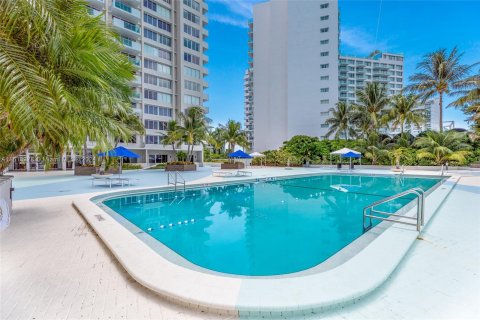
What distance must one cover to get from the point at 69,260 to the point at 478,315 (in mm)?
5906

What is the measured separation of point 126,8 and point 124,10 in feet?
2.35

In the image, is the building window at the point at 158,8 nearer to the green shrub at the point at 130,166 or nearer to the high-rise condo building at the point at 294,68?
the high-rise condo building at the point at 294,68

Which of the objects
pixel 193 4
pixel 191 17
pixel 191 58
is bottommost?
pixel 191 58

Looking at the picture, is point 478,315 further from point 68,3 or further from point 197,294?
point 68,3

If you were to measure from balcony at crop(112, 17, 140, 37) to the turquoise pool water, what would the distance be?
95.0 feet

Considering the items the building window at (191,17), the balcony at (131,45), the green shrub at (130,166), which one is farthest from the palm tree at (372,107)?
the balcony at (131,45)

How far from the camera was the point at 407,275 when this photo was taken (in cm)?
388

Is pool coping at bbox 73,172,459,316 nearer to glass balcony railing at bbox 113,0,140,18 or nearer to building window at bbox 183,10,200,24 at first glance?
glass balcony railing at bbox 113,0,140,18

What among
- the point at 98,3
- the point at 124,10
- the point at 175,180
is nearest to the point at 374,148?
the point at 175,180

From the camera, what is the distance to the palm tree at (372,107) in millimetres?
30641

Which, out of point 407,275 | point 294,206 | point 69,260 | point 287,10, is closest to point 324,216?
point 294,206

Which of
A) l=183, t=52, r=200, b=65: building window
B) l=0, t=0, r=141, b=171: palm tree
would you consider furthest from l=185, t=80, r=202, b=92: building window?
l=0, t=0, r=141, b=171: palm tree

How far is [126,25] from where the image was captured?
3406 centimetres

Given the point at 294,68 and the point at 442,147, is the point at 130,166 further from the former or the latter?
the point at 442,147
